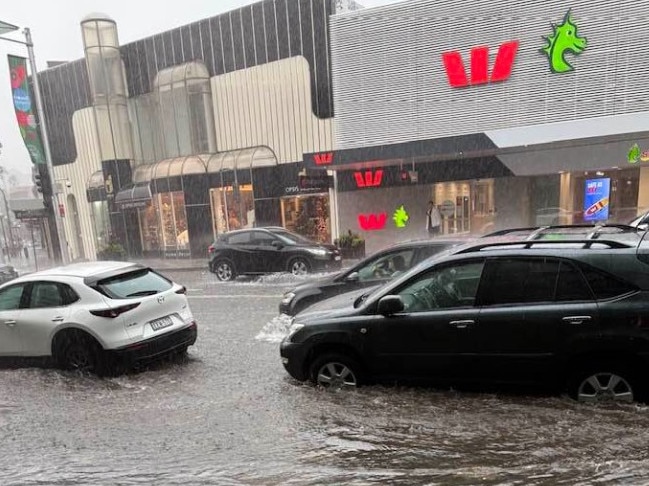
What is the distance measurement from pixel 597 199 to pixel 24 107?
22034 mm

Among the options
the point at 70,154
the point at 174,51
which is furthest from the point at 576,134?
the point at 70,154

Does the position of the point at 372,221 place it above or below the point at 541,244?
below

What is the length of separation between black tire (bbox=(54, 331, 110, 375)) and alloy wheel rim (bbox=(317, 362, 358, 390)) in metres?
2.96

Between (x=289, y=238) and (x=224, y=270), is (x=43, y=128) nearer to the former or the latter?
(x=224, y=270)

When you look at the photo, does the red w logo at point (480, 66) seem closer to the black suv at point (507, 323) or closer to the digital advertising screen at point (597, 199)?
the digital advertising screen at point (597, 199)

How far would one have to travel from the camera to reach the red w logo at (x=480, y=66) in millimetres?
15211

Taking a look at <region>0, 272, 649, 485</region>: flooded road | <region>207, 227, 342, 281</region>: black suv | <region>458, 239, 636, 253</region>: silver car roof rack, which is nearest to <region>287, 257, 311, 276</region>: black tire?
<region>207, 227, 342, 281</region>: black suv

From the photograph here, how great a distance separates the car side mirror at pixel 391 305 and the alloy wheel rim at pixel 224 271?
10.4m

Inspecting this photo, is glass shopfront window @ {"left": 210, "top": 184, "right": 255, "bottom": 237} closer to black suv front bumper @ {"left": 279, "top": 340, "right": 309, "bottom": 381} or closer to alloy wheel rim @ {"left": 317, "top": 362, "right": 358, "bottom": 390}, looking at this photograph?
black suv front bumper @ {"left": 279, "top": 340, "right": 309, "bottom": 381}

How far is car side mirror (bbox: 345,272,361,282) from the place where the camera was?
758cm

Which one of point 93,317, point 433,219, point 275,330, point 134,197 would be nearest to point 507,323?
point 275,330

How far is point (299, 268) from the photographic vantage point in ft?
45.3

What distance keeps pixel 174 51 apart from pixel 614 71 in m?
18.0

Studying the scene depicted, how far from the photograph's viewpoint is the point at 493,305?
4.52 metres
